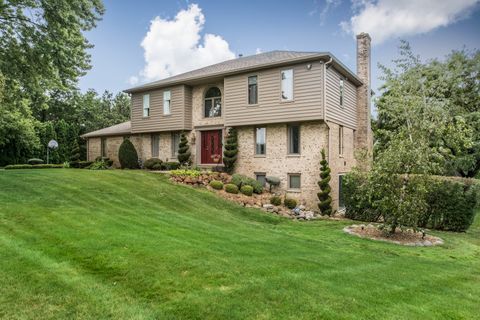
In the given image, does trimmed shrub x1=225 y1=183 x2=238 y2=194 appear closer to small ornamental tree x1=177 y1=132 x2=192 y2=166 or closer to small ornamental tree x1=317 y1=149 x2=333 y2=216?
small ornamental tree x1=317 y1=149 x2=333 y2=216

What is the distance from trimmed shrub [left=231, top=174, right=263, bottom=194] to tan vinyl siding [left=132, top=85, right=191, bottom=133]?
17.4 feet

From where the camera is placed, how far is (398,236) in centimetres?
1034

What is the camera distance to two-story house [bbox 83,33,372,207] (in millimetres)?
15039

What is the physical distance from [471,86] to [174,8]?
64.9 feet

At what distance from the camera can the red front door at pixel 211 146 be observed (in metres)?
18.4

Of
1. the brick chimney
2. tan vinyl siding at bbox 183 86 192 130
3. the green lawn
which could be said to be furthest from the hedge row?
tan vinyl siding at bbox 183 86 192 130

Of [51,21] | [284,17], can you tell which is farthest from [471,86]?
[51,21]

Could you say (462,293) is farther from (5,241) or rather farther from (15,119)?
(15,119)

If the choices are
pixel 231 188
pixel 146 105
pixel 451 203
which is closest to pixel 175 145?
pixel 146 105

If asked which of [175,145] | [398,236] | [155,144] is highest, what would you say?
[155,144]

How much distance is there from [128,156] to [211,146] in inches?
227

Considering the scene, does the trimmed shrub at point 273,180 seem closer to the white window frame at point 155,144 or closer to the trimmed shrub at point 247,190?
the trimmed shrub at point 247,190

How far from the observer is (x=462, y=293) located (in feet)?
16.8

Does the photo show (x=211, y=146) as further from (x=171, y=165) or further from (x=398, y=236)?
(x=398, y=236)
